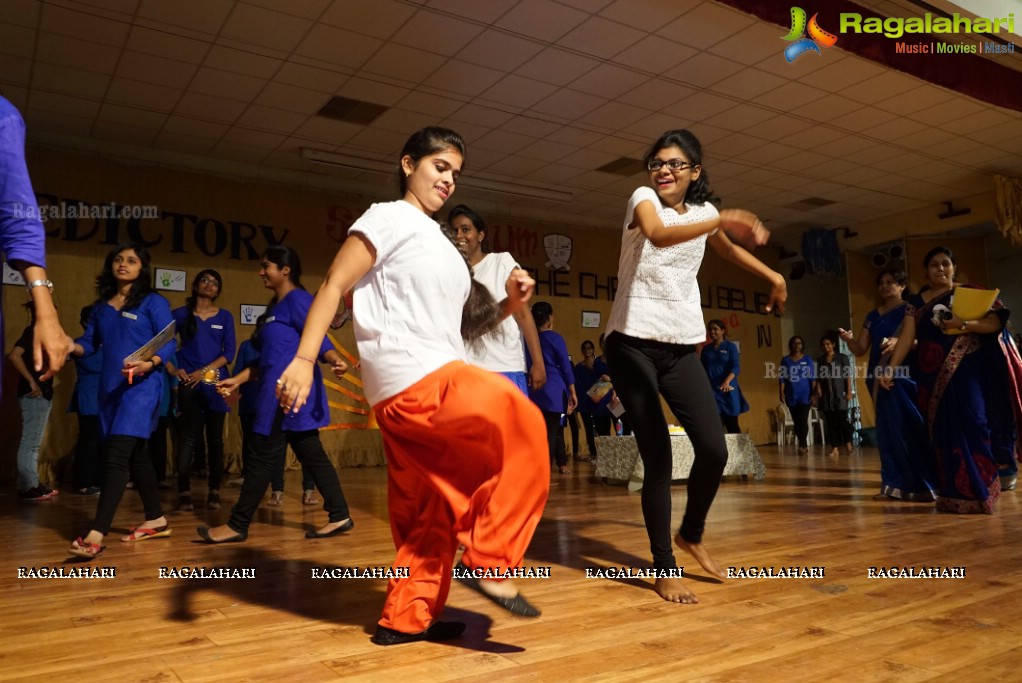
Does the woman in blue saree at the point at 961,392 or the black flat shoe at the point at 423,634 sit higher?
the woman in blue saree at the point at 961,392

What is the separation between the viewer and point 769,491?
4.67 metres

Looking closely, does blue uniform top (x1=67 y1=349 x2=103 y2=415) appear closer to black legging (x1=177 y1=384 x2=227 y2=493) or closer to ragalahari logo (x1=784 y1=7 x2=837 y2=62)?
black legging (x1=177 y1=384 x2=227 y2=493)

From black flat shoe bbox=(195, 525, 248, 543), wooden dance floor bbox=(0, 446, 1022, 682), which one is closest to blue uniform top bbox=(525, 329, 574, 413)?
wooden dance floor bbox=(0, 446, 1022, 682)

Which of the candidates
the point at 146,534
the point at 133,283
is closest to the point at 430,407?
the point at 133,283

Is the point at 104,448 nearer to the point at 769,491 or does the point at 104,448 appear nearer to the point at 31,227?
the point at 31,227

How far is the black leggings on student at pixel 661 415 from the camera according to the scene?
83.9 inches

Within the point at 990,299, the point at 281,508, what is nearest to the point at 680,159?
the point at 990,299

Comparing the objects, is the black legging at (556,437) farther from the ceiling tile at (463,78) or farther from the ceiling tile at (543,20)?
the ceiling tile at (463,78)

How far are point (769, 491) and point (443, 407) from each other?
3.78m

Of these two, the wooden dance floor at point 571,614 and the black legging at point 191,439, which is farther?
the black legging at point 191,439

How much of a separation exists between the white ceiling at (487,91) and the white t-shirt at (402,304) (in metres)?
2.71

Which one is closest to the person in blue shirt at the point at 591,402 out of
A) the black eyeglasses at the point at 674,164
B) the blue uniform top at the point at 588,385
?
the blue uniform top at the point at 588,385

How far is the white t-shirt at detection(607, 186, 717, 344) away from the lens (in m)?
2.12

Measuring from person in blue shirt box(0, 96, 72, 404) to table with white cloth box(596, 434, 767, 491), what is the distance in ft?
13.2
